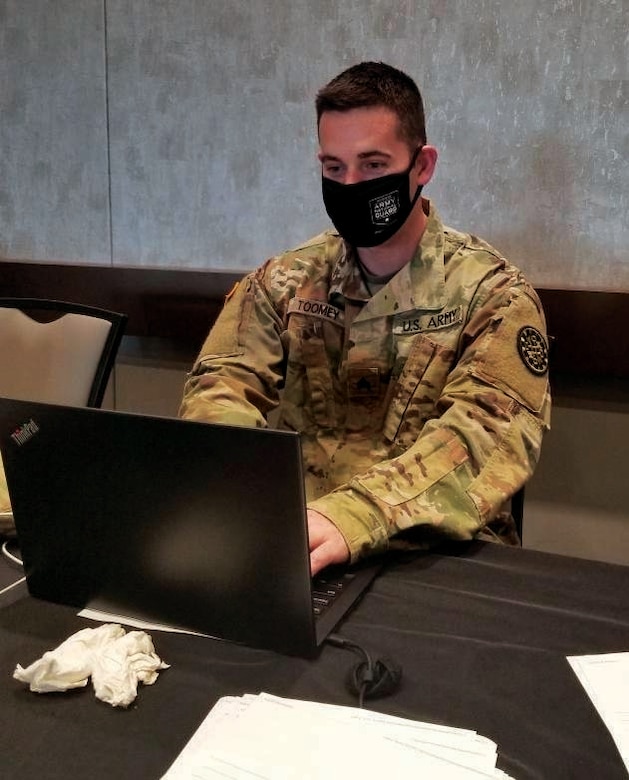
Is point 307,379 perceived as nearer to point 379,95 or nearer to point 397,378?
point 397,378

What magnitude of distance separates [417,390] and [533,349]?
0.22m

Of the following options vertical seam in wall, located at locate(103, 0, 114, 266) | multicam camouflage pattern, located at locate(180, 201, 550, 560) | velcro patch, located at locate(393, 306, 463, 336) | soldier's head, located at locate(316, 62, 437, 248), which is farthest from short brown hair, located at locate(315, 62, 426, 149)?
vertical seam in wall, located at locate(103, 0, 114, 266)

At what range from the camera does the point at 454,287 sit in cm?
145

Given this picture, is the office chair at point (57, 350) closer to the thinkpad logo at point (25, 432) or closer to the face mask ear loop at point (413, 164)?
the face mask ear loop at point (413, 164)

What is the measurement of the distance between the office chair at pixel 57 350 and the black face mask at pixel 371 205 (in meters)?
0.51

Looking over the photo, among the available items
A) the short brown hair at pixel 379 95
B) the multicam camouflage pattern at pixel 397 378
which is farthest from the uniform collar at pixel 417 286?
the short brown hair at pixel 379 95

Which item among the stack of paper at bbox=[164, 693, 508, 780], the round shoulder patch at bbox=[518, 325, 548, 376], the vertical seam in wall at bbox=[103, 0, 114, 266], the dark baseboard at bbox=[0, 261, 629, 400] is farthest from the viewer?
the vertical seam in wall at bbox=[103, 0, 114, 266]

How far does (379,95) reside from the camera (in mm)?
1392

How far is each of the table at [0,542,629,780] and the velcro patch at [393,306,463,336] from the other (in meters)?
0.51

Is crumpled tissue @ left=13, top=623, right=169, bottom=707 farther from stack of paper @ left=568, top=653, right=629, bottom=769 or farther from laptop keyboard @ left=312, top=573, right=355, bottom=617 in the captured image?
stack of paper @ left=568, top=653, right=629, bottom=769

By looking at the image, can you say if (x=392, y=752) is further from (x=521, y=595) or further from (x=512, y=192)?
(x=512, y=192)

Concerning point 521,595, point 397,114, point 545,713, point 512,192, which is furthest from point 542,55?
point 545,713

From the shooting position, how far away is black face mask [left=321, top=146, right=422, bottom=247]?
1.40m

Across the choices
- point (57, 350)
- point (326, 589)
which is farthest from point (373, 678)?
point (57, 350)
